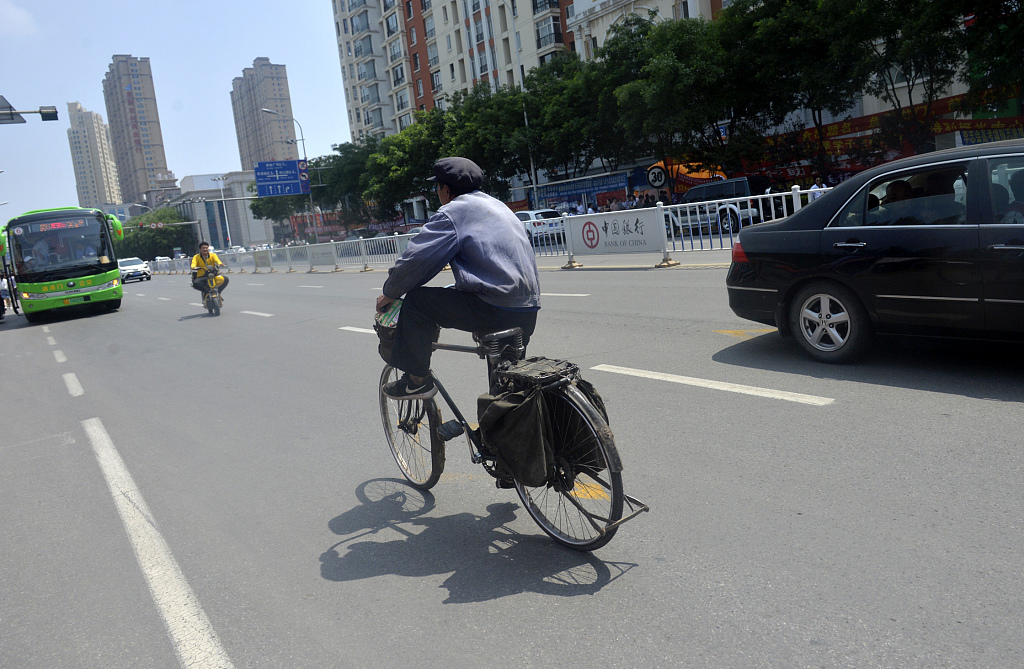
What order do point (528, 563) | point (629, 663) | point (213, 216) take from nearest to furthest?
point (629, 663) → point (528, 563) → point (213, 216)

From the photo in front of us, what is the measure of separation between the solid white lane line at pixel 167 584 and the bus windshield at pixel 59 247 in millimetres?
17771

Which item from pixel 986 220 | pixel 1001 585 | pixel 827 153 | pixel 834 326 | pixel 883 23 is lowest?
pixel 1001 585

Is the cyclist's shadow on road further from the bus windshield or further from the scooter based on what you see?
the bus windshield

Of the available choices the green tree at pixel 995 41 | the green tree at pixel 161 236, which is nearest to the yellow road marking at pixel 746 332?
the green tree at pixel 995 41

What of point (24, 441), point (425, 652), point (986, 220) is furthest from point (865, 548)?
point (24, 441)

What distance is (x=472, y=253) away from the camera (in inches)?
140

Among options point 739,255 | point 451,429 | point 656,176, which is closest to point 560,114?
point 656,176

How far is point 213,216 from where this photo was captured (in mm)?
160375

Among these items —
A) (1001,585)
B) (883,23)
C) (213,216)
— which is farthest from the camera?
(213,216)

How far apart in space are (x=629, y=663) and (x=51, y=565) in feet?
10.1

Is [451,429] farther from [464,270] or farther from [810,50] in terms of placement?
[810,50]

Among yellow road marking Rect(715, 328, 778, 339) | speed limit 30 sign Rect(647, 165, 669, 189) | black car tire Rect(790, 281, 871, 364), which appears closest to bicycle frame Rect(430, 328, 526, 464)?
black car tire Rect(790, 281, 871, 364)

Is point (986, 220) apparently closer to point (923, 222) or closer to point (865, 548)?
point (923, 222)

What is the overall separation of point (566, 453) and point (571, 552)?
50cm
